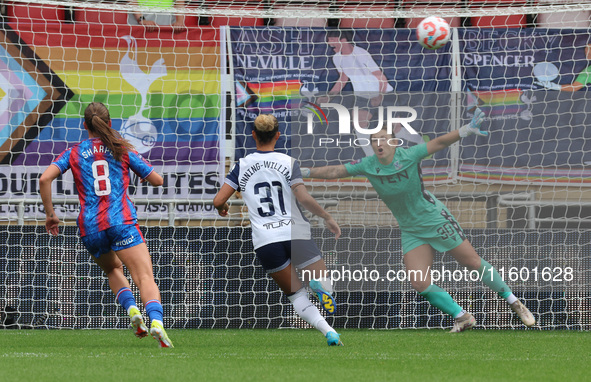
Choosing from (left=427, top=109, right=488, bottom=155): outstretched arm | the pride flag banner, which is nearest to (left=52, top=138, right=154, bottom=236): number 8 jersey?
(left=427, top=109, right=488, bottom=155): outstretched arm

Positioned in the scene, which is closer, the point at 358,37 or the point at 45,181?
the point at 45,181

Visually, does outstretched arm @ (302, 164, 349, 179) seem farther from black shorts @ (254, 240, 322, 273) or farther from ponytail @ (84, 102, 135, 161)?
ponytail @ (84, 102, 135, 161)

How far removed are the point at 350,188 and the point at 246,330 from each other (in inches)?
66.2

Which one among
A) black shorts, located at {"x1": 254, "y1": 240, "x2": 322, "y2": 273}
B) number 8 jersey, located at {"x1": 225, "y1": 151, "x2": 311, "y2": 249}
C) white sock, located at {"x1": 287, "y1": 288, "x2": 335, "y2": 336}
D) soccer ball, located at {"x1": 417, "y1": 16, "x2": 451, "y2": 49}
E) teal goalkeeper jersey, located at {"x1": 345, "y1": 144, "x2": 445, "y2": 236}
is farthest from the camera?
soccer ball, located at {"x1": 417, "y1": 16, "x2": 451, "y2": 49}

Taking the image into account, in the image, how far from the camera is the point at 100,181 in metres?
6.45

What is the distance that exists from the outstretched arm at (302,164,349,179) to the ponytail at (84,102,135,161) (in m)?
2.46

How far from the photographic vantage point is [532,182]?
9031 mm

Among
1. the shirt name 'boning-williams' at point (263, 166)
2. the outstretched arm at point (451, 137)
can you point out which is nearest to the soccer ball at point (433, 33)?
the outstretched arm at point (451, 137)

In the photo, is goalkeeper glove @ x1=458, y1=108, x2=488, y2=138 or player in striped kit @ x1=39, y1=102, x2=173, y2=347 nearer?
player in striped kit @ x1=39, y1=102, x2=173, y2=347

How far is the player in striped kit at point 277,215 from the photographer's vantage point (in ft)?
21.6

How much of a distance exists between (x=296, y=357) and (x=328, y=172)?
3.25 metres

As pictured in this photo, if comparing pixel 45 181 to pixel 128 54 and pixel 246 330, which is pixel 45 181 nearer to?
pixel 246 330

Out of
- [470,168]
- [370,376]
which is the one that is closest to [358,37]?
[470,168]

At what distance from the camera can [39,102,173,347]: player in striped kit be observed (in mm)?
6368
